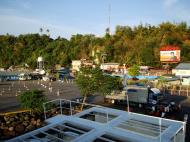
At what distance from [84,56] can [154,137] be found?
110068 mm

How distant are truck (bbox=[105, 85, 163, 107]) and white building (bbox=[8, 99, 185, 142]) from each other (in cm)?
1585

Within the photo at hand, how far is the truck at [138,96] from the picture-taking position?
2942 cm

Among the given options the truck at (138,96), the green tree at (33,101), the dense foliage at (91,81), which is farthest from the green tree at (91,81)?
the green tree at (33,101)

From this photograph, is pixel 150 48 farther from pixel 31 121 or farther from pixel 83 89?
pixel 31 121

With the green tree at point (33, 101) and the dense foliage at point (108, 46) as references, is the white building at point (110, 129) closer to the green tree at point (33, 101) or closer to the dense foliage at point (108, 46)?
the green tree at point (33, 101)

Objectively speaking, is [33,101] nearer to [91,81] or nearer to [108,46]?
[91,81]

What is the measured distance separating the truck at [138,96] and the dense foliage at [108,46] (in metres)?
50.5

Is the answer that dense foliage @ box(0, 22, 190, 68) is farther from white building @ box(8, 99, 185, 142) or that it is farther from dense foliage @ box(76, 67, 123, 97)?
white building @ box(8, 99, 185, 142)

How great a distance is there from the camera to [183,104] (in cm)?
3259

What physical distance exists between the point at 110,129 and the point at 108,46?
96.5m

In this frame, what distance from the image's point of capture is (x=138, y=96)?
29.7 meters

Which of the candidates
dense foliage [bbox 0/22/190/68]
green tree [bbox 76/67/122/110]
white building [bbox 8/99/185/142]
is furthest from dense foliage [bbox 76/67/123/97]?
dense foliage [bbox 0/22/190/68]

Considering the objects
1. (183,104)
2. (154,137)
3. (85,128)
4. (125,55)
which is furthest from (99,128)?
(125,55)

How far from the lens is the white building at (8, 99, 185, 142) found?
10.4m
